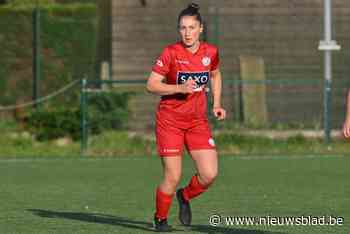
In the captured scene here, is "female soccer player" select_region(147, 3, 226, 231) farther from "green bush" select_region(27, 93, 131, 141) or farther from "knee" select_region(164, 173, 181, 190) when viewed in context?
"green bush" select_region(27, 93, 131, 141)

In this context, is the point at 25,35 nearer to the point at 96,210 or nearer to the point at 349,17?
the point at 349,17

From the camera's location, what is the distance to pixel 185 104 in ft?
34.7

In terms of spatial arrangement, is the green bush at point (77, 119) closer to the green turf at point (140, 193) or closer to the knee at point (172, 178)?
the green turf at point (140, 193)

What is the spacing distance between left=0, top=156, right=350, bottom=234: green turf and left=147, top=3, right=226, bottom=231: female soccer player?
1.53ft

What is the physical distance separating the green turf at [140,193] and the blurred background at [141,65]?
255 cm

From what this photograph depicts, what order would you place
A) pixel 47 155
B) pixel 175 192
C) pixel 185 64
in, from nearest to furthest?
pixel 185 64
pixel 175 192
pixel 47 155

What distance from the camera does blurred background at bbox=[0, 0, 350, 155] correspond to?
2322 centimetres

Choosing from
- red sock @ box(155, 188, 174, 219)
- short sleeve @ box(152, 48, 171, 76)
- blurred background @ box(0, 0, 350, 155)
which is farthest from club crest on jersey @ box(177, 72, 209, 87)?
blurred background @ box(0, 0, 350, 155)

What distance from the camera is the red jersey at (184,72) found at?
34.1ft

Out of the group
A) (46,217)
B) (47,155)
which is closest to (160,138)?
(46,217)

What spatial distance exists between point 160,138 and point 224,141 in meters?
11.8

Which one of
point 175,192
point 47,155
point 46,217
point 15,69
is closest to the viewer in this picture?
point 175,192

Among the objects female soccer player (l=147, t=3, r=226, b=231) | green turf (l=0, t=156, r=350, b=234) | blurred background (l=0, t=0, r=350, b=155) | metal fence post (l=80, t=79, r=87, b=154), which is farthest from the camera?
blurred background (l=0, t=0, r=350, b=155)

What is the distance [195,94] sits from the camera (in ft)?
34.7
